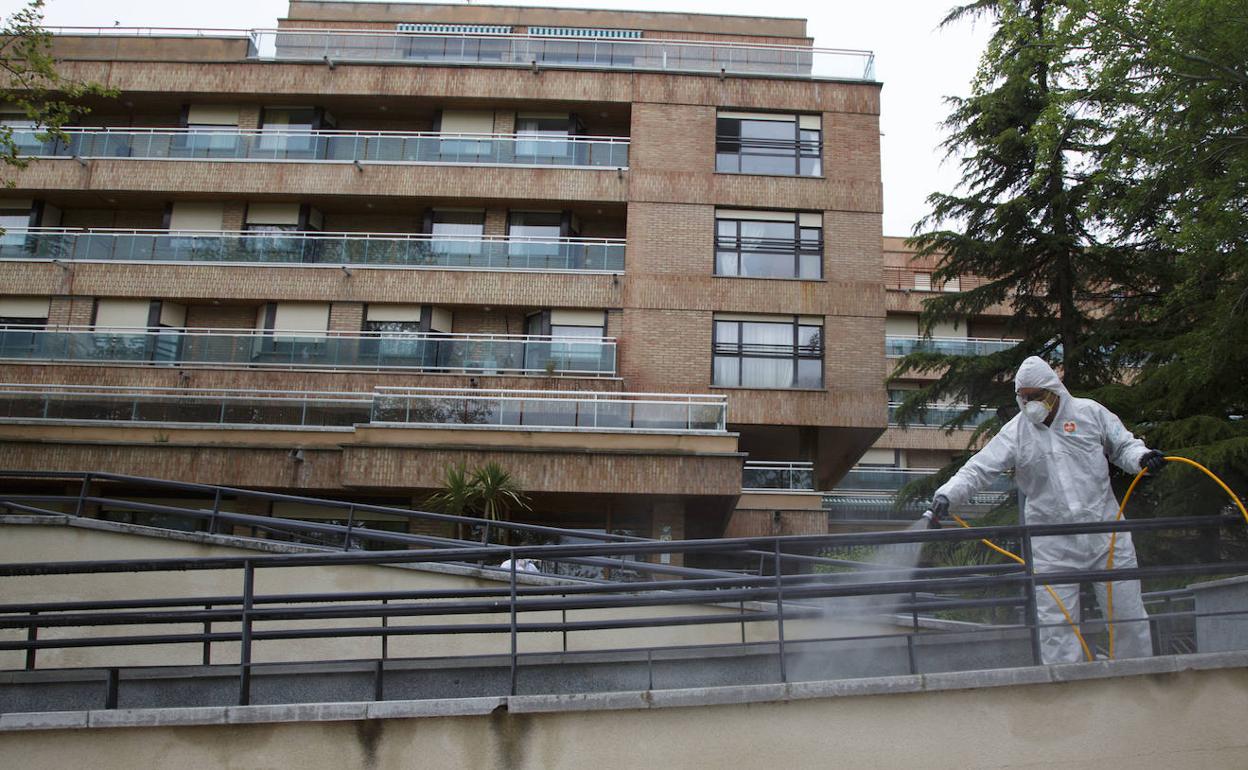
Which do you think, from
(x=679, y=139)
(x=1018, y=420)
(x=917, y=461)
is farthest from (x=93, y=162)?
(x=917, y=461)

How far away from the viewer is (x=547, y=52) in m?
28.2

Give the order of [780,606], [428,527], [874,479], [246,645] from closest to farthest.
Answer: [780,606] → [246,645] → [428,527] → [874,479]

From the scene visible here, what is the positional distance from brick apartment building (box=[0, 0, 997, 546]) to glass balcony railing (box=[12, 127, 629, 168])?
68mm

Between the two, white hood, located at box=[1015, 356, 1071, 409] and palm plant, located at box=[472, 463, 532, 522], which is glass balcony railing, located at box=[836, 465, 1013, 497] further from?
white hood, located at box=[1015, 356, 1071, 409]

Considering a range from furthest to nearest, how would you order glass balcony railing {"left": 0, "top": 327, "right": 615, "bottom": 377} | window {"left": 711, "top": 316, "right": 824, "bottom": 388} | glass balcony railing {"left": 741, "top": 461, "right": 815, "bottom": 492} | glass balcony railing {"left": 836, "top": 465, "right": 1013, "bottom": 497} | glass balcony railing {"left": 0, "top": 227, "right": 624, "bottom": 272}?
glass balcony railing {"left": 836, "top": 465, "right": 1013, "bottom": 497}, glass balcony railing {"left": 0, "top": 227, "right": 624, "bottom": 272}, window {"left": 711, "top": 316, "right": 824, "bottom": 388}, glass balcony railing {"left": 0, "top": 327, "right": 615, "bottom": 377}, glass balcony railing {"left": 741, "top": 461, "right": 815, "bottom": 492}

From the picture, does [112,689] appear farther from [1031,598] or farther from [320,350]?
[320,350]

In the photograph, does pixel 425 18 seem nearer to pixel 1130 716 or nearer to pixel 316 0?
pixel 316 0

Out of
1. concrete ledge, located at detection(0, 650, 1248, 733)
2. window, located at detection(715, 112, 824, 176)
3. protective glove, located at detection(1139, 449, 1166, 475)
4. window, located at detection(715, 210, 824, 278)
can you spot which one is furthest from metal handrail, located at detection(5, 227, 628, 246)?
concrete ledge, located at detection(0, 650, 1248, 733)

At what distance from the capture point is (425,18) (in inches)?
1369

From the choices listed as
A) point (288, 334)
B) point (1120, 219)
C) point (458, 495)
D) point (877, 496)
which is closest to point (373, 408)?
point (458, 495)

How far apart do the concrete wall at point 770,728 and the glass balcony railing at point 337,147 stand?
22.2m

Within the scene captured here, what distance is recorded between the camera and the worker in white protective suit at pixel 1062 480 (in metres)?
6.17

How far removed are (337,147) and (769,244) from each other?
11422 mm

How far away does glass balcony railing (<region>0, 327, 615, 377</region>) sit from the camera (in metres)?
24.0
